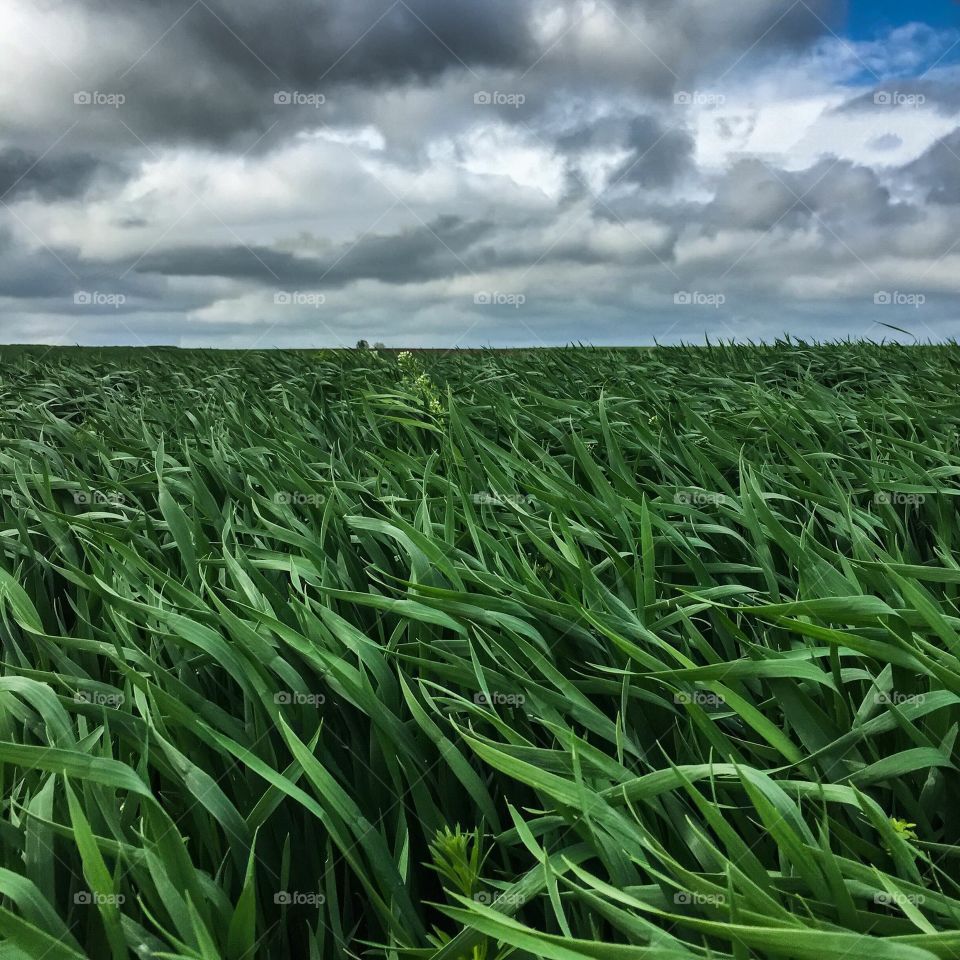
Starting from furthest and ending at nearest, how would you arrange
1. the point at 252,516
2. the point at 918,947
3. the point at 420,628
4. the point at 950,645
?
the point at 252,516 < the point at 420,628 < the point at 950,645 < the point at 918,947

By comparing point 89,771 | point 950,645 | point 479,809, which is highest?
point 950,645

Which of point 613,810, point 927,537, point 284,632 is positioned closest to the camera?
point 613,810

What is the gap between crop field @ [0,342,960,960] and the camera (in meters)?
0.81

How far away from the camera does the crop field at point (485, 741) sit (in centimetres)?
81

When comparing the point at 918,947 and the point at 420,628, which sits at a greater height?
the point at 420,628

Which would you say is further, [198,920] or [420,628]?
[420,628]

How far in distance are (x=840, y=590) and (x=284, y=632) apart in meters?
0.90

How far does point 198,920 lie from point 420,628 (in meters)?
0.58

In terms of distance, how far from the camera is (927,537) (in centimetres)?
226

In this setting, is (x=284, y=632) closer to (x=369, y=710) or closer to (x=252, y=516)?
(x=369, y=710)

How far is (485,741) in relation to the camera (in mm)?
956

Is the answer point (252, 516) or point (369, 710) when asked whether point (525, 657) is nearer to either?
point (369, 710)

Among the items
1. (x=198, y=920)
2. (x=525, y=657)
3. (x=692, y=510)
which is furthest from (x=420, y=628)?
(x=692, y=510)

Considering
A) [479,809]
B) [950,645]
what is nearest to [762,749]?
[950,645]
